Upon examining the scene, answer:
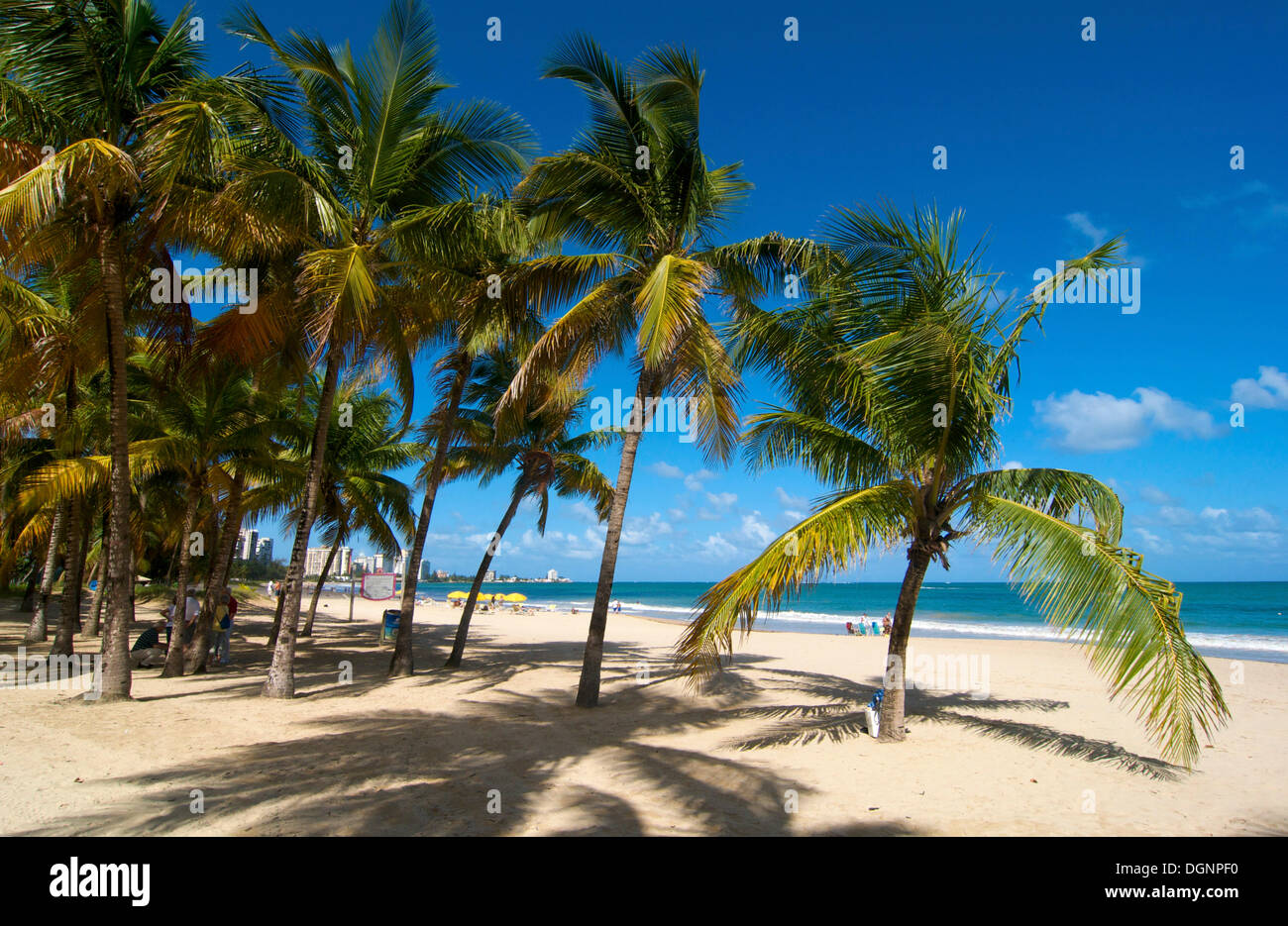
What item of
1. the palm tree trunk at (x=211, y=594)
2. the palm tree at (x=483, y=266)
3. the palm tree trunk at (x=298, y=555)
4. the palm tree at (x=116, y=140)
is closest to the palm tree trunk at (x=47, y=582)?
the palm tree trunk at (x=211, y=594)

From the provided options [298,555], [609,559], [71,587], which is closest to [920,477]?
[609,559]

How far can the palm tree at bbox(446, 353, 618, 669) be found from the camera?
1402cm

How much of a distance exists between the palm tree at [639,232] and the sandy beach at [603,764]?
225 centimetres

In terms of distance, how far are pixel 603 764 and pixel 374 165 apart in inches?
335

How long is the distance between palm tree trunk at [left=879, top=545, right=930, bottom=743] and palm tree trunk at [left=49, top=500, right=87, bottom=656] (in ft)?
42.7

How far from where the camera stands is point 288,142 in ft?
29.3

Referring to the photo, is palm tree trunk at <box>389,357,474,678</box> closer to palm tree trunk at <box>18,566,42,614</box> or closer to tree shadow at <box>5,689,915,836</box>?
tree shadow at <box>5,689,915,836</box>

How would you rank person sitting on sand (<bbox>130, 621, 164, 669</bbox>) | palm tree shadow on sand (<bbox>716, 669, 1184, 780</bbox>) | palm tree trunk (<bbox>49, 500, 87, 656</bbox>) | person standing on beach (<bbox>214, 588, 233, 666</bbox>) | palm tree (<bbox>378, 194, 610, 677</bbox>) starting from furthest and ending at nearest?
person standing on beach (<bbox>214, 588, 233, 666</bbox>), person sitting on sand (<bbox>130, 621, 164, 669</bbox>), palm tree trunk (<bbox>49, 500, 87, 656</bbox>), palm tree (<bbox>378, 194, 610, 677</bbox>), palm tree shadow on sand (<bbox>716, 669, 1184, 780</bbox>)

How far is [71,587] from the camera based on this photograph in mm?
11836

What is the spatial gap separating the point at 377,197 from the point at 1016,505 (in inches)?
367

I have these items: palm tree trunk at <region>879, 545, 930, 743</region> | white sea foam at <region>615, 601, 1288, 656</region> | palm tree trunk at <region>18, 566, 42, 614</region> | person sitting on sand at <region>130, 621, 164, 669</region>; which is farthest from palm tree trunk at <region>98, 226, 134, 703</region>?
palm tree trunk at <region>18, 566, 42, 614</region>

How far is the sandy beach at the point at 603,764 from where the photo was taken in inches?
196

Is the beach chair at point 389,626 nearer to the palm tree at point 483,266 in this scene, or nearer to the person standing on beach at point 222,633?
the person standing on beach at point 222,633
